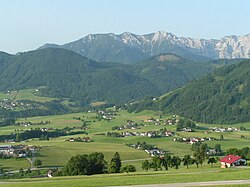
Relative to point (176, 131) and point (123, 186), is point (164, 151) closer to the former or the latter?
point (176, 131)

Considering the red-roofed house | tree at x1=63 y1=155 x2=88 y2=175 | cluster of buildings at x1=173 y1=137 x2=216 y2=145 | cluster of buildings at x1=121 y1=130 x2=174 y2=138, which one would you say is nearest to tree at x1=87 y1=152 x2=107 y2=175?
tree at x1=63 y1=155 x2=88 y2=175

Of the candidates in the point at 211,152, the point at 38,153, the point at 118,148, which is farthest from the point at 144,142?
the point at 38,153

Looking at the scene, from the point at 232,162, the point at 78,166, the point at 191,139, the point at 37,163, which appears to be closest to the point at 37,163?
the point at 37,163

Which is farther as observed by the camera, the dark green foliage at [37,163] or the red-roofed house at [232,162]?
the dark green foliage at [37,163]

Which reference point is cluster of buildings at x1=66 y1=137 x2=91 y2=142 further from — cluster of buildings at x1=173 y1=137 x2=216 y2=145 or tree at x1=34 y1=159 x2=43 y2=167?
tree at x1=34 y1=159 x2=43 y2=167

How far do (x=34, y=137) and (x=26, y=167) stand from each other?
6987 centimetres

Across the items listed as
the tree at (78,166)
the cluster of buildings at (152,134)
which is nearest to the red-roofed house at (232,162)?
the tree at (78,166)

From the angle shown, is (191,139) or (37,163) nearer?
(37,163)

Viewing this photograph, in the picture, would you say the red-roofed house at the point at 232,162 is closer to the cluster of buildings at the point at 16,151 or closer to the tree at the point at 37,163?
the tree at the point at 37,163

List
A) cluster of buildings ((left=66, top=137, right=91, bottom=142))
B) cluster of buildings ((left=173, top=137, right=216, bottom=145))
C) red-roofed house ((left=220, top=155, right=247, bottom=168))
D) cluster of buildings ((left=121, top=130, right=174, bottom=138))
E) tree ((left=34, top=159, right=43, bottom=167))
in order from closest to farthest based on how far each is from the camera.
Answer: red-roofed house ((left=220, top=155, right=247, bottom=168)) < tree ((left=34, top=159, right=43, bottom=167)) < cluster of buildings ((left=173, top=137, right=216, bottom=145)) < cluster of buildings ((left=66, top=137, right=91, bottom=142)) < cluster of buildings ((left=121, top=130, right=174, bottom=138))

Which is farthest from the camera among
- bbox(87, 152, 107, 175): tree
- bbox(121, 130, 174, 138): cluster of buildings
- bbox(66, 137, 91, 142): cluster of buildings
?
bbox(121, 130, 174, 138): cluster of buildings

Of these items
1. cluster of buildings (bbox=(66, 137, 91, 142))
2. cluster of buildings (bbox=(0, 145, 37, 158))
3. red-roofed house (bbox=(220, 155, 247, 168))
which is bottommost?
cluster of buildings (bbox=(66, 137, 91, 142))

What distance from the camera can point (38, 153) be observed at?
12875 cm

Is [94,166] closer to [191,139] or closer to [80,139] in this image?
[80,139]
